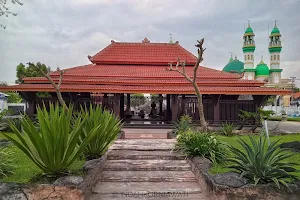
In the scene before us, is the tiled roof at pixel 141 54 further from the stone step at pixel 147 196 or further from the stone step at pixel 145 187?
the stone step at pixel 147 196

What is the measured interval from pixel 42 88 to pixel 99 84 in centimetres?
299

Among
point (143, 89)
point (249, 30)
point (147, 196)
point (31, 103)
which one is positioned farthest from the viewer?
point (249, 30)

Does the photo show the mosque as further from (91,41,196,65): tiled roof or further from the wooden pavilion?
the wooden pavilion

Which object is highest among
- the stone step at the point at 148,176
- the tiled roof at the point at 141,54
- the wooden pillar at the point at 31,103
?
the tiled roof at the point at 141,54

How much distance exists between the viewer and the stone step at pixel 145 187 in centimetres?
510

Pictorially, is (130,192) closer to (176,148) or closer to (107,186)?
(107,186)

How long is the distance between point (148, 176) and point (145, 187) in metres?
0.53

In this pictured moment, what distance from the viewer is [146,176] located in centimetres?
585

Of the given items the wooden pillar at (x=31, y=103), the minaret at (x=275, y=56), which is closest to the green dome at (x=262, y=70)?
the minaret at (x=275, y=56)

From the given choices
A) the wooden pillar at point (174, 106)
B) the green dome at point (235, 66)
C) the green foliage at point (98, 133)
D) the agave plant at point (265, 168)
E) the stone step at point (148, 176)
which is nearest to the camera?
the agave plant at point (265, 168)

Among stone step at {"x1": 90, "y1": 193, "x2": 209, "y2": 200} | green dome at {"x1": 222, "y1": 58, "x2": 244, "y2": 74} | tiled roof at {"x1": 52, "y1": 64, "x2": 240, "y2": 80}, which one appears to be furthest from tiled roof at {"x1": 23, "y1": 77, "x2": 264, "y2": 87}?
green dome at {"x1": 222, "y1": 58, "x2": 244, "y2": 74}

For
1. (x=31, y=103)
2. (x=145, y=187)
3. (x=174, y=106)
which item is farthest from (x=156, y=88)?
(x=145, y=187)

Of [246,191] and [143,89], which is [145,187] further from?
[143,89]

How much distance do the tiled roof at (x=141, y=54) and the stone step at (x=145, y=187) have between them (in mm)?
13291
